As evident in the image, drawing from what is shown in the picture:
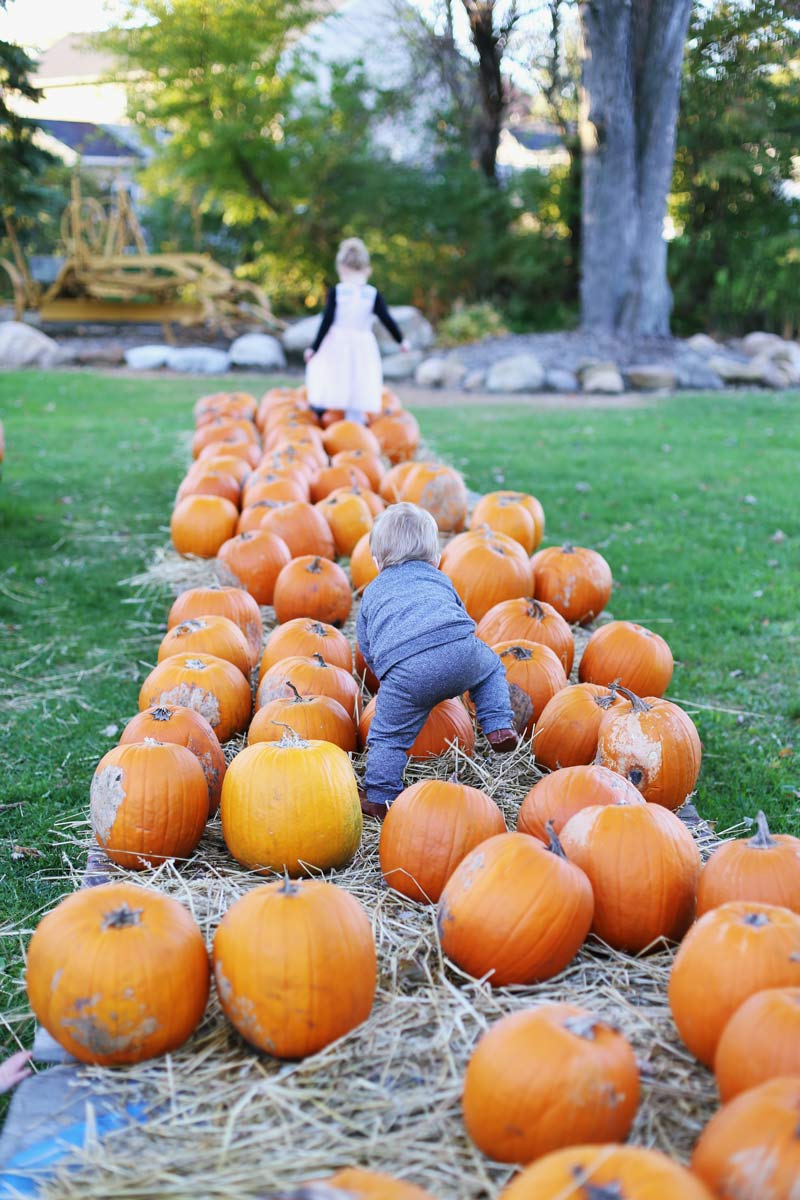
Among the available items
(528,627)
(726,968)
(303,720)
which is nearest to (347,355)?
(528,627)

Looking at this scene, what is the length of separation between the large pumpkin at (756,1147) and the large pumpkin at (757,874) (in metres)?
0.72

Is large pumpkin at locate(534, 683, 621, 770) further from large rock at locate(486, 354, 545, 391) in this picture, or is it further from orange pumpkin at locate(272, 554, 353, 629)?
large rock at locate(486, 354, 545, 391)

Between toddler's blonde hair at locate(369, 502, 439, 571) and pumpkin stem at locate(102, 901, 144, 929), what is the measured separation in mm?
1716

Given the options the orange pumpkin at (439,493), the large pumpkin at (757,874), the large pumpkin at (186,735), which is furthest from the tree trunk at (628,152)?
the large pumpkin at (757,874)

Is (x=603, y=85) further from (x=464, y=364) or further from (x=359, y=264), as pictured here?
(x=359, y=264)

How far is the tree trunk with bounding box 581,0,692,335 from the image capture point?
622 inches

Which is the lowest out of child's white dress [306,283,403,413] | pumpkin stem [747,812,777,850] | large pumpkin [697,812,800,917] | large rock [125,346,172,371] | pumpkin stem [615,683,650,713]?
large pumpkin [697,812,800,917]

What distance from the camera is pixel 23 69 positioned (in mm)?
10414

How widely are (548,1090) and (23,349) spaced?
58.9 feet

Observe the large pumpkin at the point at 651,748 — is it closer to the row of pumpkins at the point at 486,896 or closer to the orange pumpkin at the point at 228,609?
the row of pumpkins at the point at 486,896

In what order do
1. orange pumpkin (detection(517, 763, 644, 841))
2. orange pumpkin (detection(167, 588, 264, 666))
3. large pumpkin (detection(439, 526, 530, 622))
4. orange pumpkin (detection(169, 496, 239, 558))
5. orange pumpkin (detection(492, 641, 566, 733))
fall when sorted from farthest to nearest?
orange pumpkin (detection(169, 496, 239, 558)), large pumpkin (detection(439, 526, 530, 622)), orange pumpkin (detection(167, 588, 264, 666)), orange pumpkin (detection(492, 641, 566, 733)), orange pumpkin (detection(517, 763, 644, 841))

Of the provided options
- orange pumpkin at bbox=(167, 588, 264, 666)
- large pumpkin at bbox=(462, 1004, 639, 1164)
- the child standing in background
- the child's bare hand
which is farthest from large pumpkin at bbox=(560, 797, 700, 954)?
the child standing in background

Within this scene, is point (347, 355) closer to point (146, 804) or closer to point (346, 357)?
point (346, 357)

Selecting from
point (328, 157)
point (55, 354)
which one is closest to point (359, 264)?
point (55, 354)
